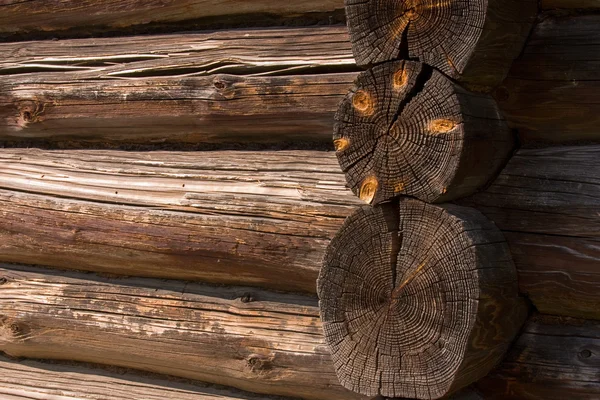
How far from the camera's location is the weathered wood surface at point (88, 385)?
3020 millimetres

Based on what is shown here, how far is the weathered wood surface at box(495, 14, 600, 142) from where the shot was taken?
2283 mm

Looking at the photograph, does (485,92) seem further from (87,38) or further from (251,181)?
(87,38)

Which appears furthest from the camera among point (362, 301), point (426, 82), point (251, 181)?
point (251, 181)

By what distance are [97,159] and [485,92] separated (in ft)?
5.20

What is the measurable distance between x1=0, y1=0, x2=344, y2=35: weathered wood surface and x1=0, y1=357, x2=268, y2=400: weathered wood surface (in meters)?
1.32

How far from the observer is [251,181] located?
9.36 feet

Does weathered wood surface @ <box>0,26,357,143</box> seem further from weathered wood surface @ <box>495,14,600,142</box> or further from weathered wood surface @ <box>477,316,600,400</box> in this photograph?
weathered wood surface @ <box>477,316,600,400</box>

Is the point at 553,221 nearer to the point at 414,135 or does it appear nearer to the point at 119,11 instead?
the point at 414,135

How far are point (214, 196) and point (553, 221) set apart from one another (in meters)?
1.15

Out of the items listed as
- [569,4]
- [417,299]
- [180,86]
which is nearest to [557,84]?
[569,4]

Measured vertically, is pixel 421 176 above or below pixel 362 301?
above

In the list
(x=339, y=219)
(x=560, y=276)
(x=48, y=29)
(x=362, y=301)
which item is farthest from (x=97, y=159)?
(x=560, y=276)

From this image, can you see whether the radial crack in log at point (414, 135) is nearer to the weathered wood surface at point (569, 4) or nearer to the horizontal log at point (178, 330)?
the weathered wood surface at point (569, 4)

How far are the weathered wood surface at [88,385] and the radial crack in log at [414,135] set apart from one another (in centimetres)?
106
